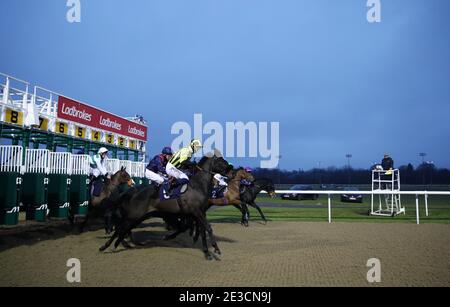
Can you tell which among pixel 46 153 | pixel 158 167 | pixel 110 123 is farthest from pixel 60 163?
pixel 110 123

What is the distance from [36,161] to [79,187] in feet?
5.32

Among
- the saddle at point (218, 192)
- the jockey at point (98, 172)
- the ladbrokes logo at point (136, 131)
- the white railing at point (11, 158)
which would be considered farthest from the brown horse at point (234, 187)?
the ladbrokes logo at point (136, 131)

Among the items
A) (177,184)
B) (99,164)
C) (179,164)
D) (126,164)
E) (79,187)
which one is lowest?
(79,187)

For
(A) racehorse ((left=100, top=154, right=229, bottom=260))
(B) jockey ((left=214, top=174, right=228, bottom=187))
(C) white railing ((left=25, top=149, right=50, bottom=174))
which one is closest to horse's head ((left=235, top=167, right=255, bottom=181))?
(B) jockey ((left=214, top=174, right=228, bottom=187))

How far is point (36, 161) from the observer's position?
28.8 feet

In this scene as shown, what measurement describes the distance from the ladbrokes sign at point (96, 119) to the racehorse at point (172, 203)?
557 centimetres

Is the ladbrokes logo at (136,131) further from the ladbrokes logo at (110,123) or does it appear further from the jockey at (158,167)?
the jockey at (158,167)

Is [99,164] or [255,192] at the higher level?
[99,164]

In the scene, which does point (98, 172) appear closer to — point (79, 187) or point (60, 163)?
point (79, 187)

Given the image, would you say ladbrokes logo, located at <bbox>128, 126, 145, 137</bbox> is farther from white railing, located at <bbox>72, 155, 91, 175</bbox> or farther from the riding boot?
the riding boot

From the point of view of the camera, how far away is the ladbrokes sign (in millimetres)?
11375

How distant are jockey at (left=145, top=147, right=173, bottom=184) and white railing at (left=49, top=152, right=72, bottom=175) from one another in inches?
129

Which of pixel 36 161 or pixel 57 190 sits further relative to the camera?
pixel 57 190
